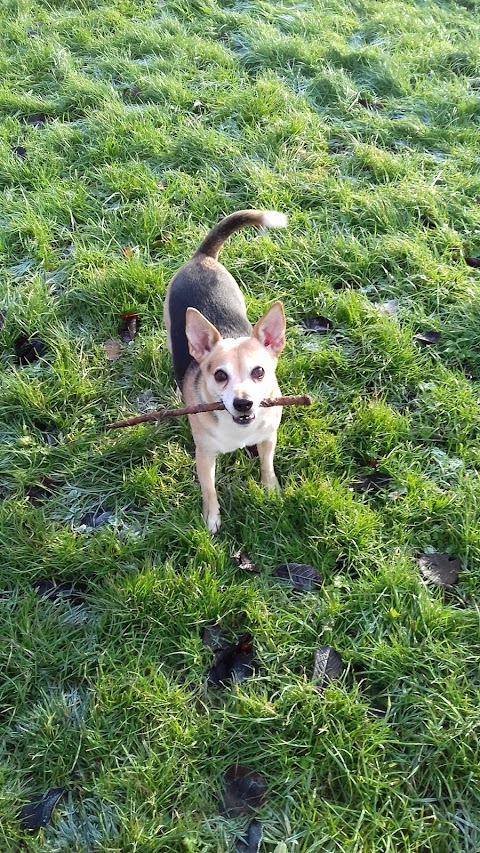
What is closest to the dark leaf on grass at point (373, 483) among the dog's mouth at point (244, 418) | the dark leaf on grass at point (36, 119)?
the dog's mouth at point (244, 418)

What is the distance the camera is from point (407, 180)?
4477 mm

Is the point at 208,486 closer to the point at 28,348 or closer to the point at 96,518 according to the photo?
the point at 96,518

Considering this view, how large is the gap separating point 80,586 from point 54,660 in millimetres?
360

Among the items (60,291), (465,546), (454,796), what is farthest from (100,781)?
(60,291)

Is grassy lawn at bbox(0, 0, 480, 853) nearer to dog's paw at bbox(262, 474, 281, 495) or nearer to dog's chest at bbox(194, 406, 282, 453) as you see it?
dog's paw at bbox(262, 474, 281, 495)

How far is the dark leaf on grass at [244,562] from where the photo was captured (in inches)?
106

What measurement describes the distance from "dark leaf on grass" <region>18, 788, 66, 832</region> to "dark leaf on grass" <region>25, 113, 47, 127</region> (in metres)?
5.01

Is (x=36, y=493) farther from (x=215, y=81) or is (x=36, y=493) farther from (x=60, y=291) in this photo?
(x=215, y=81)

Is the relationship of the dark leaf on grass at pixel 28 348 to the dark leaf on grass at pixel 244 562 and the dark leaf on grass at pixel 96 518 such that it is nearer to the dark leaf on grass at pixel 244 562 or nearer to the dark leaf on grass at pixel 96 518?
the dark leaf on grass at pixel 96 518

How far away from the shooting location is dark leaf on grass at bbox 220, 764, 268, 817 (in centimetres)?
208

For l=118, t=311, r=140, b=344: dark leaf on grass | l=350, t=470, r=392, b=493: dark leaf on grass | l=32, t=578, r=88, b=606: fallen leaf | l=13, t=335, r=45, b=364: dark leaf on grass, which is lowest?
l=32, t=578, r=88, b=606: fallen leaf

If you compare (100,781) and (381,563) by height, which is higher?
(381,563)

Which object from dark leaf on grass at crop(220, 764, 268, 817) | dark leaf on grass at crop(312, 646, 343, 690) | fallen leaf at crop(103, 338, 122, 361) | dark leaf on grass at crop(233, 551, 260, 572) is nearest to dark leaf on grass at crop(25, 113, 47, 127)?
fallen leaf at crop(103, 338, 122, 361)

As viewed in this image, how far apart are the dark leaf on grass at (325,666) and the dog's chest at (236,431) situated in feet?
3.04
